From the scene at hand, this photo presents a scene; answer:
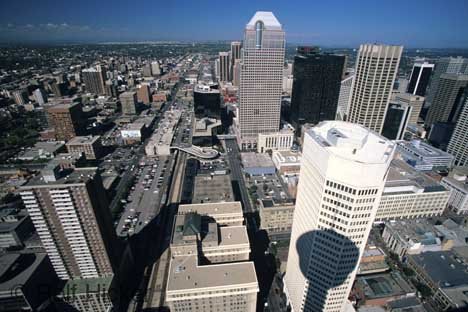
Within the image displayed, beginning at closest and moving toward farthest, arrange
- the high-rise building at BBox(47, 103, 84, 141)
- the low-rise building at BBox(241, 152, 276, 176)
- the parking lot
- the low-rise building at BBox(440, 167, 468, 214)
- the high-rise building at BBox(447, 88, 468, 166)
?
the parking lot, the low-rise building at BBox(440, 167, 468, 214), the high-rise building at BBox(447, 88, 468, 166), the low-rise building at BBox(241, 152, 276, 176), the high-rise building at BBox(47, 103, 84, 141)

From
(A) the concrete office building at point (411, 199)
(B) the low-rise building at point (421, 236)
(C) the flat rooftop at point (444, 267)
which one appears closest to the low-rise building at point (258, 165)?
(A) the concrete office building at point (411, 199)

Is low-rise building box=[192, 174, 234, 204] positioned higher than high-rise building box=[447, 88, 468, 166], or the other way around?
high-rise building box=[447, 88, 468, 166]

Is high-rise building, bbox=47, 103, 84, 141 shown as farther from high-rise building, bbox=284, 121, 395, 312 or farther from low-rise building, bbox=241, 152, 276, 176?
high-rise building, bbox=284, 121, 395, 312

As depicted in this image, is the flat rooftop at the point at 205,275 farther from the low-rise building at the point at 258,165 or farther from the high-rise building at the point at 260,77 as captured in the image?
the high-rise building at the point at 260,77

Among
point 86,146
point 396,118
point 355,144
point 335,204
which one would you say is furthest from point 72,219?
point 396,118

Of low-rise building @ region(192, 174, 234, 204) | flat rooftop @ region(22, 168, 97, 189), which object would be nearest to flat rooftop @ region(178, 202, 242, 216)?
low-rise building @ region(192, 174, 234, 204)
